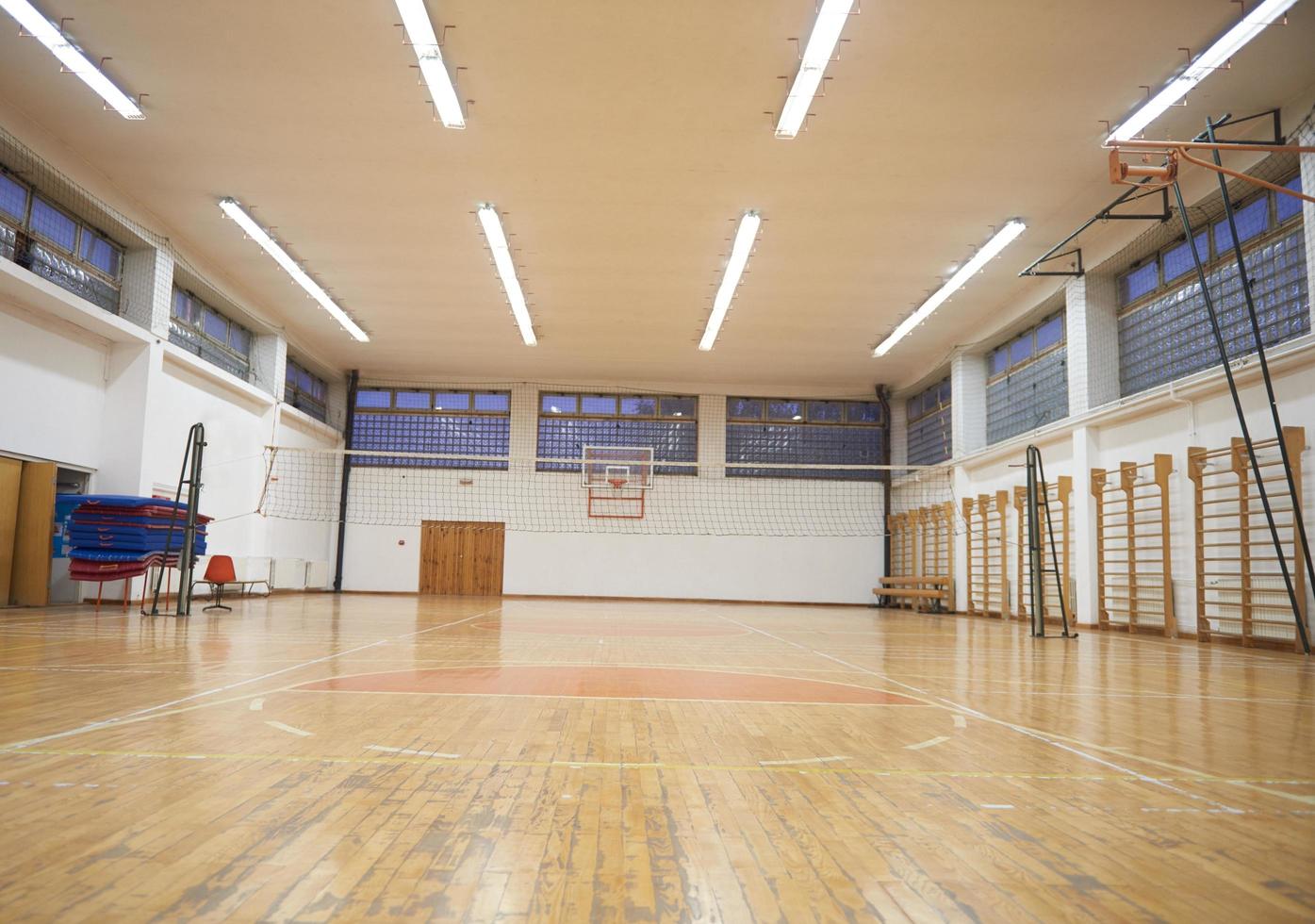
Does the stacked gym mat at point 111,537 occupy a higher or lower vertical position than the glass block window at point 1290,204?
lower

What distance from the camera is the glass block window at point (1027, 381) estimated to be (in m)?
14.8

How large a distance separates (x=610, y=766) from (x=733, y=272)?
37.1 ft

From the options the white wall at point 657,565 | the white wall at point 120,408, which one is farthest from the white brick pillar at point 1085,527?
the white wall at point 120,408

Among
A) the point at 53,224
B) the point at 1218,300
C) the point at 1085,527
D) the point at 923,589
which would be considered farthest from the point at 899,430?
the point at 53,224

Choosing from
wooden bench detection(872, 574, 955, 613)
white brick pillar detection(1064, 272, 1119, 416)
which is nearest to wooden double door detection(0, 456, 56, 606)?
white brick pillar detection(1064, 272, 1119, 416)

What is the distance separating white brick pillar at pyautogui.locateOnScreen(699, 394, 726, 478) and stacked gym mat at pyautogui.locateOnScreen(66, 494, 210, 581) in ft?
42.2

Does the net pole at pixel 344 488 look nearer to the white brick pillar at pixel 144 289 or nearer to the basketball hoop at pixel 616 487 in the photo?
the basketball hoop at pixel 616 487

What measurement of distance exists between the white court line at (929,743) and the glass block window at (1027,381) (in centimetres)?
1216

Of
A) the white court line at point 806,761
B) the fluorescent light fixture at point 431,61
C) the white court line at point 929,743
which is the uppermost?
the fluorescent light fixture at point 431,61

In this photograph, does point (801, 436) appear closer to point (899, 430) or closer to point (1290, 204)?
point (899, 430)

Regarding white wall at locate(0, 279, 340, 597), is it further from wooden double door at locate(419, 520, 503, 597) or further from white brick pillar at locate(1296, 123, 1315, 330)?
white brick pillar at locate(1296, 123, 1315, 330)

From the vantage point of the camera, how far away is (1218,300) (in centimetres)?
1072

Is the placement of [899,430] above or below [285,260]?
below

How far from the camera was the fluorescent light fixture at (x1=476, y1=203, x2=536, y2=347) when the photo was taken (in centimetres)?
1181
